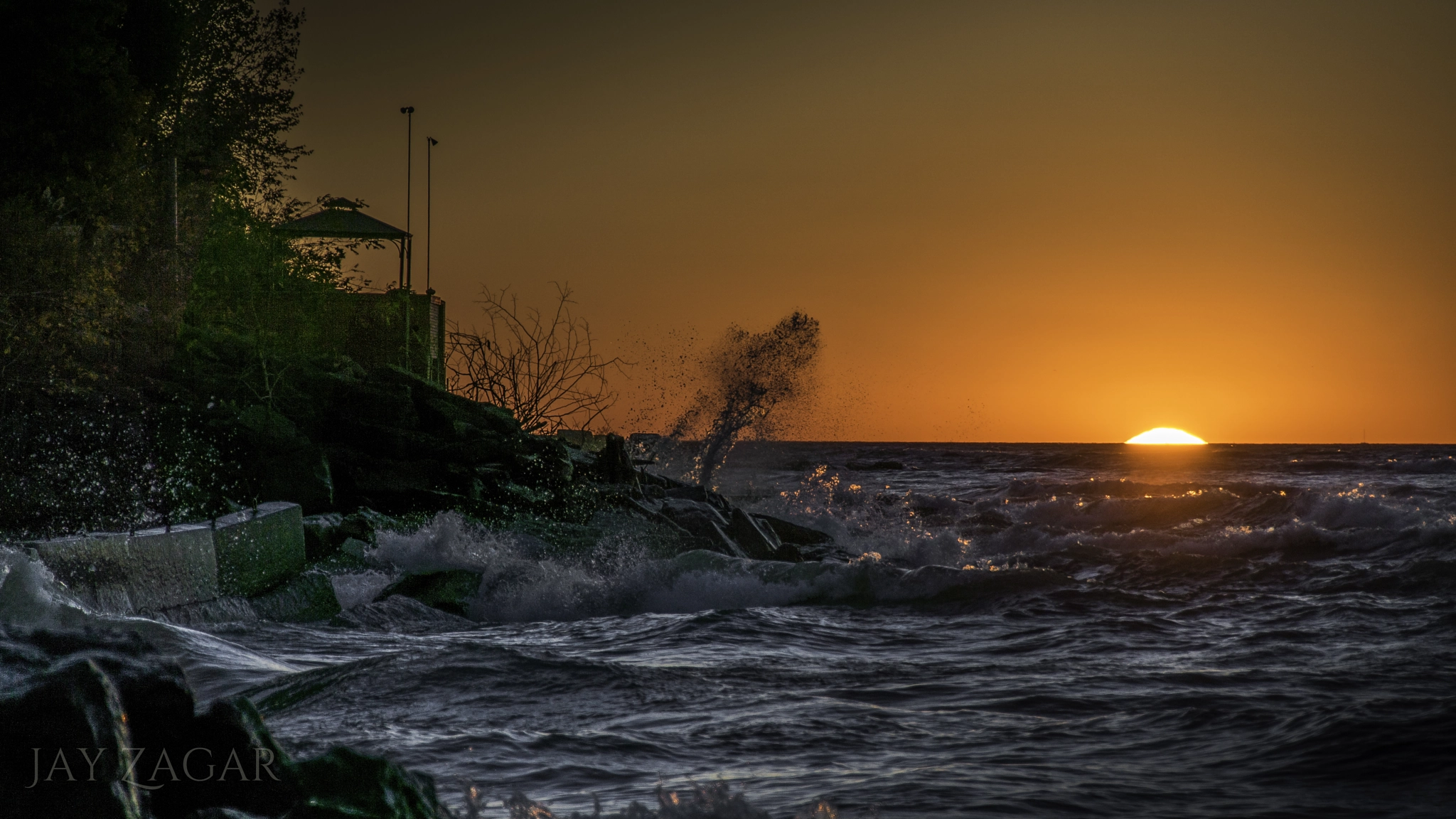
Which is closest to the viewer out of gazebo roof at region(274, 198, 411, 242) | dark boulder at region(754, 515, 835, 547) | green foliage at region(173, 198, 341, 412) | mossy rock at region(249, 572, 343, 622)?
mossy rock at region(249, 572, 343, 622)

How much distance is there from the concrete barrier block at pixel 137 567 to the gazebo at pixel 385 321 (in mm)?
11345

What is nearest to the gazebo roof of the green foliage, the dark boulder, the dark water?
the green foliage

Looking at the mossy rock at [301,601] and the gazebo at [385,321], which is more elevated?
A: the gazebo at [385,321]

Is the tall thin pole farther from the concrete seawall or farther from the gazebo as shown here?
the concrete seawall

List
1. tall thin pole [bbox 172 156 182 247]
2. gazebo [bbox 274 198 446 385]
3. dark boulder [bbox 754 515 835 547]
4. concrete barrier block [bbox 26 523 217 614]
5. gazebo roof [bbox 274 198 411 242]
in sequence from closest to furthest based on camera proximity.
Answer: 1. concrete barrier block [bbox 26 523 217 614]
2. dark boulder [bbox 754 515 835 547]
3. tall thin pole [bbox 172 156 182 247]
4. gazebo [bbox 274 198 446 385]
5. gazebo roof [bbox 274 198 411 242]

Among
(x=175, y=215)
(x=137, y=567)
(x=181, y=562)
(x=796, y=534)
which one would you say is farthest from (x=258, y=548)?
(x=175, y=215)

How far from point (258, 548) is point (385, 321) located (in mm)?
12752

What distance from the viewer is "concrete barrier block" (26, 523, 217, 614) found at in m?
7.34

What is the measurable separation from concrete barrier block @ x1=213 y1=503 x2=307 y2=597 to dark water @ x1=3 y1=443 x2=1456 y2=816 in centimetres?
75

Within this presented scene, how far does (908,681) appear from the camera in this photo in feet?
20.9

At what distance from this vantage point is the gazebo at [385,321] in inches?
826

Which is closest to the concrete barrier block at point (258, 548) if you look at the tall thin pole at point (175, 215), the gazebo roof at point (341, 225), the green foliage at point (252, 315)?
the green foliage at point (252, 315)

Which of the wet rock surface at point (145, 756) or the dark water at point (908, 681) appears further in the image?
the dark water at point (908, 681)

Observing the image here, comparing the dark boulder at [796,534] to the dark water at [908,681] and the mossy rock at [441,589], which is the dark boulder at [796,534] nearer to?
the dark water at [908,681]
